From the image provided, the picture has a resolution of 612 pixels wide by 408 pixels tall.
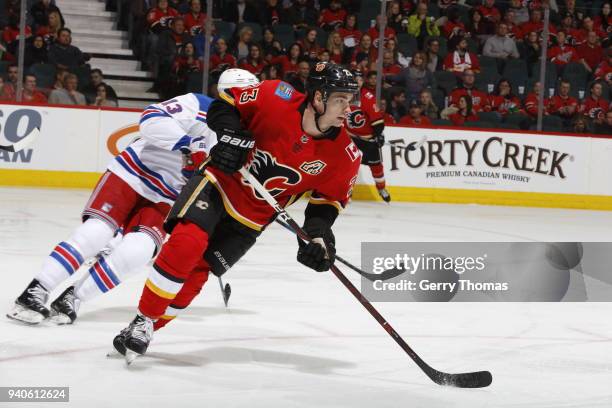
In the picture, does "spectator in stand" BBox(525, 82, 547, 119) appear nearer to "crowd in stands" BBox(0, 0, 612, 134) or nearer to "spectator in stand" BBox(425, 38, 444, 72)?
"crowd in stands" BBox(0, 0, 612, 134)

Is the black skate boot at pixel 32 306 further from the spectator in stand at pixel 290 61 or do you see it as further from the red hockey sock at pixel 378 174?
the spectator in stand at pixel 290 61

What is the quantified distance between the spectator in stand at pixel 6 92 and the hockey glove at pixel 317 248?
6.31 m

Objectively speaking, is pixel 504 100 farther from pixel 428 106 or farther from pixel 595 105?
pixel 595 105

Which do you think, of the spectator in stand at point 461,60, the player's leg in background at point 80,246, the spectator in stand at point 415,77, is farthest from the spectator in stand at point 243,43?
the player's leg in background at point 80,246

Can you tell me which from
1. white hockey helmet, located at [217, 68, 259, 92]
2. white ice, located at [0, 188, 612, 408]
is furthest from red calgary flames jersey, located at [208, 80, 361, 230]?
white hockey helmet, located at [217, 68, 259, 92]

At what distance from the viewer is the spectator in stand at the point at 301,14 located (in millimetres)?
10664

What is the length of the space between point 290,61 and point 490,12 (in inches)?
93.7

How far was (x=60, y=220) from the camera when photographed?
7.32 meters

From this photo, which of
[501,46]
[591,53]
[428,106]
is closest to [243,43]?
[428,106]

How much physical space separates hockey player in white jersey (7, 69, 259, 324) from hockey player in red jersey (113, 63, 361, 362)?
0.51 m

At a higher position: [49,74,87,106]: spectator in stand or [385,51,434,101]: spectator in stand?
[385,51,434,101]: spectator in stand

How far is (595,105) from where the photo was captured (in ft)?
35.3

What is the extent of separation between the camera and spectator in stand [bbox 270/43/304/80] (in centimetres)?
1008

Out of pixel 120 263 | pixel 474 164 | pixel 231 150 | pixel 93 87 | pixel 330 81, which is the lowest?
pixel 474 164
